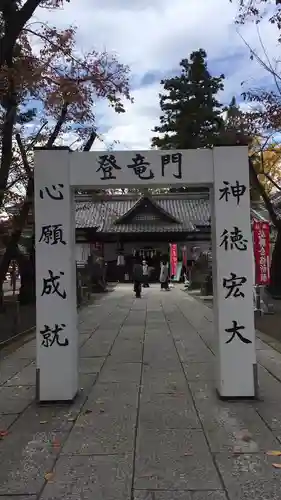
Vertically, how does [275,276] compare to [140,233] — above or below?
below

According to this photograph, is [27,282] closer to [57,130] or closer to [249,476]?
[57,130]

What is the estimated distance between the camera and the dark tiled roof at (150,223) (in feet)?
132

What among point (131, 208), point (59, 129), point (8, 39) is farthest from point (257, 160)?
point (131, 208)

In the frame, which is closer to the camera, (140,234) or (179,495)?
(179,495)

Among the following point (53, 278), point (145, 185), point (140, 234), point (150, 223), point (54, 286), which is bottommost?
point (54, 286)

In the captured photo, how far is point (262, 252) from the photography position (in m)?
15.0

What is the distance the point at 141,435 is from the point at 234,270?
2269 millimetres

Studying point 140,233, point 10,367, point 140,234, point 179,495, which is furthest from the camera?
point 140,234

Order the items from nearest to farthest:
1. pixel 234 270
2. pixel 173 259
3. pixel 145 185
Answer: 1. pixel 234 270
2. pixel 145 185
3. pixel 173 259

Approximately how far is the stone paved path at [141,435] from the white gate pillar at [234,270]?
1.42 ft

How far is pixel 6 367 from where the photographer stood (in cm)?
873

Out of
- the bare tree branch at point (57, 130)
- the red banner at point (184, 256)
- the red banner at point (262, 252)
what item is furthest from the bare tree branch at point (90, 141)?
the red banner at point (184, 256)

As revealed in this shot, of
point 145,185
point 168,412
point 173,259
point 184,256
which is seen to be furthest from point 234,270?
point 184,256

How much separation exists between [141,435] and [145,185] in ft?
9.70
